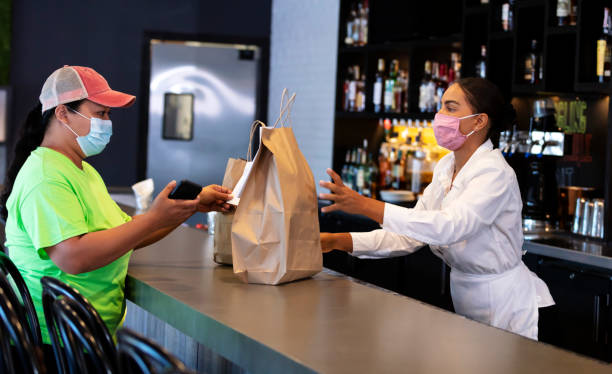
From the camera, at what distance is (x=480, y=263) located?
2273 millimetres

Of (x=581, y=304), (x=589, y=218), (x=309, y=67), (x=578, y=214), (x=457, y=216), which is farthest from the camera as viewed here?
(x=309, y=67)

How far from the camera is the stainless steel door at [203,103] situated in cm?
703

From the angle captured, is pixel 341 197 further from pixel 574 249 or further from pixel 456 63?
pixel 456 63

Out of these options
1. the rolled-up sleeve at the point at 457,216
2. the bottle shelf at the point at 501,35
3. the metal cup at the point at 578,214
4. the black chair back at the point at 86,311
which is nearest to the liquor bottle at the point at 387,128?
the bottle shelf at the point at 501,35

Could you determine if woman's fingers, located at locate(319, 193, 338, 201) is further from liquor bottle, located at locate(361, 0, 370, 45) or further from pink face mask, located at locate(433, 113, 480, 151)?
liquor bottle, located at locate(361, 0, 370, 45)

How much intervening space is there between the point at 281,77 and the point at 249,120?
0.58 m

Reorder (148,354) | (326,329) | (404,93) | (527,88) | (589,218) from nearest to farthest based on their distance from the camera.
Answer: (148,354) → (326,329) → (589,218) → (527,88) → (404,93)

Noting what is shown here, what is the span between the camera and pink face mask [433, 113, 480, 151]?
7.97 ft

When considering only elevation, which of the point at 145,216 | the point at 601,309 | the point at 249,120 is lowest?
the point at 601,309

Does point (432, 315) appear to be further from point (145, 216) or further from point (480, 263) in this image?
point (145, 216)

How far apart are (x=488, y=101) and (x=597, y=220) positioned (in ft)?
6.00

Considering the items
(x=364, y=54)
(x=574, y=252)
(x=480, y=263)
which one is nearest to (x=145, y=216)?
(x=480, y=263)

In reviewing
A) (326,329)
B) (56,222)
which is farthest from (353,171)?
(326,329)

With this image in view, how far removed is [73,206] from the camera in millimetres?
1940
